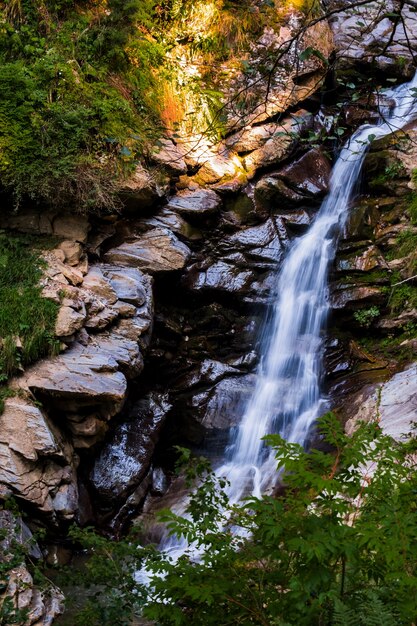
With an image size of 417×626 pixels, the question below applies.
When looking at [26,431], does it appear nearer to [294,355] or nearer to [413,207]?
[294,355]

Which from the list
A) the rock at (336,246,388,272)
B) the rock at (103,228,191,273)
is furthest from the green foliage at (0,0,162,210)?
the rock at (336,246,388,272)

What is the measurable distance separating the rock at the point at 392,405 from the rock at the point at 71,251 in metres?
4.15

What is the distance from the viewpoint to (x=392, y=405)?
6410 mm

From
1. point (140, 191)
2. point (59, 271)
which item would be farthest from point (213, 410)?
point (140, 191)

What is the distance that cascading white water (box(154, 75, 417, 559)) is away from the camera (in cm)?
757

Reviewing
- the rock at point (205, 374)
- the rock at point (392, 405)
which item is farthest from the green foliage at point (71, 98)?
the rock at point (392, 405)

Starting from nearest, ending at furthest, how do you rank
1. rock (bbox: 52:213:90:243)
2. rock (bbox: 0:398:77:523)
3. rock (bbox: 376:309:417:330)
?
rock (bbox: 0:398:77:523) → rock (bbox: 52:213:90:243) → rock (bbox: 376:309:417:330)

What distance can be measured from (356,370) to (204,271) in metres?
2.86

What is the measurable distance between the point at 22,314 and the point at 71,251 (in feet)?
4.83

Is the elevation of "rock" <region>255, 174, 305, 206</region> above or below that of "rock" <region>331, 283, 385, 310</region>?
above

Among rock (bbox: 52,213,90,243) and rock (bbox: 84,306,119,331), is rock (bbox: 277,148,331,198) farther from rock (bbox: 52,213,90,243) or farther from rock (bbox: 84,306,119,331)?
rock (bbox: 84,306,119,331)

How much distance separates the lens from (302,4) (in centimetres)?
1098

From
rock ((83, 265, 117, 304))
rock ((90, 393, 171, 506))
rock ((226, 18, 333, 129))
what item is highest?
rock ((226, 18, 333, 129))

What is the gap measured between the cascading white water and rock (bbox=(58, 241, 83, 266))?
3.35m
